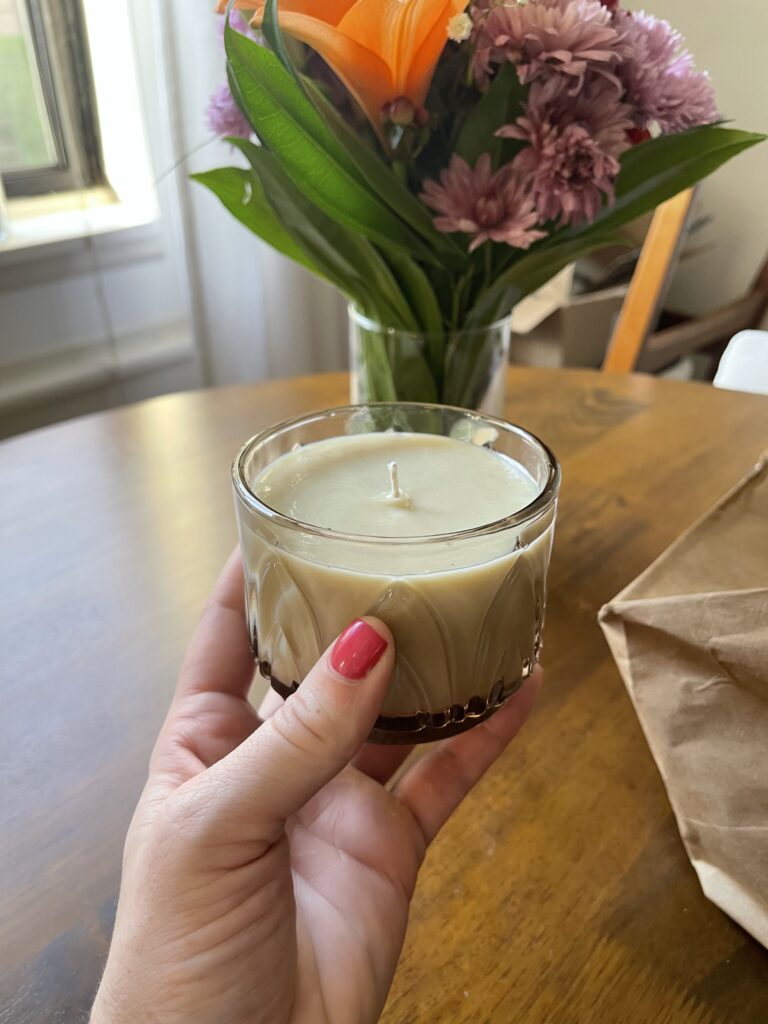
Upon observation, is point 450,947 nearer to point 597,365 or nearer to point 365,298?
point 365,298

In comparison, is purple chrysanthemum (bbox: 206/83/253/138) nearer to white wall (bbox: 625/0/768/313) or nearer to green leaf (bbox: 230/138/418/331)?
green leaf (bbox: 230/138/418/331)

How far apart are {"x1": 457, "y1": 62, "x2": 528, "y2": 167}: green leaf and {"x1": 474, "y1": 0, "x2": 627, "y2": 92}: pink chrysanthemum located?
1.1 inches

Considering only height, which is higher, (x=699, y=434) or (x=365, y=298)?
(x=365, y=298)

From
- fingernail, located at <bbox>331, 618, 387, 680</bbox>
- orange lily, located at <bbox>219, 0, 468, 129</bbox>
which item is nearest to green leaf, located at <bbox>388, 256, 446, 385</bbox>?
orange lily, located at <bbox>219, 0, 468, 129</bbox>

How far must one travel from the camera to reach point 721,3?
173 centimetres

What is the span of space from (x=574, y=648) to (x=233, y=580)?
23 cm

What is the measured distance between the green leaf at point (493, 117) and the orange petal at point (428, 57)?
4 centimetres

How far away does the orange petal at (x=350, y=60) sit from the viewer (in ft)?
1.52

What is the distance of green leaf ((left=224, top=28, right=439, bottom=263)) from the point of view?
0.48m

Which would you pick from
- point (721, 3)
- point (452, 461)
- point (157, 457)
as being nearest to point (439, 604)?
point (452, 461)

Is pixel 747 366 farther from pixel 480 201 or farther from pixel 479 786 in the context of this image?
pixel 479 786

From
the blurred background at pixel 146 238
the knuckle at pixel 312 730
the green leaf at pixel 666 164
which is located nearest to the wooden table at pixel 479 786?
the knuckle at pixel 312 730

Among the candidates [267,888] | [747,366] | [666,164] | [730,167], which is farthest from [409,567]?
[730,167]

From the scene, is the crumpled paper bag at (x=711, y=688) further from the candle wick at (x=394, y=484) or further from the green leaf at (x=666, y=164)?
the green leaf at (x=666, y=164)
